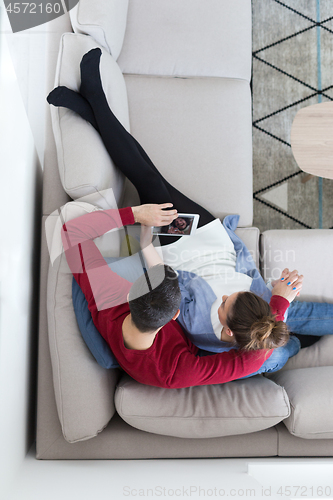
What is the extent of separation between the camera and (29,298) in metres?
1.30

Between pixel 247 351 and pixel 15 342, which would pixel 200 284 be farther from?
pixel 15 342

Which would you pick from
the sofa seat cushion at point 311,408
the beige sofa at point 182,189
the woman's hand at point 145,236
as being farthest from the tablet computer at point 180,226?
the sofa seat cushion at point 311,408

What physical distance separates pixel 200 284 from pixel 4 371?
2.39ft

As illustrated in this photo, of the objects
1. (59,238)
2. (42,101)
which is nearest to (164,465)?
(59,238)

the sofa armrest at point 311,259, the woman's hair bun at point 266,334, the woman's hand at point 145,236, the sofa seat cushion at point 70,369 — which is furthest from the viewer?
the sofa armrest at point 311,259

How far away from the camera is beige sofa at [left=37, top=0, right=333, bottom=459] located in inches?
48.5

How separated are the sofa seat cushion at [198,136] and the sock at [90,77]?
12.2 inches

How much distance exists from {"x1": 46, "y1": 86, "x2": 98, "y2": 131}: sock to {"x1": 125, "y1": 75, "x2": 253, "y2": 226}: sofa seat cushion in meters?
0.31

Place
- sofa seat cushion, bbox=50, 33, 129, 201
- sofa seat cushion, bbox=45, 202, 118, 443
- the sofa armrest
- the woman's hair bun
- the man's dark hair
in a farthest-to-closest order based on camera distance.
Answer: the sofa armrest → sofa seat cushion, bbox=50, 33, 129, 201 → sofa seat cushion, bbox=45, 202, 118, 443 → the woman's hair bun → the man's dark hair

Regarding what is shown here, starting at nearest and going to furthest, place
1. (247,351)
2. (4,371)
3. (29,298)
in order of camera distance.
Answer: (4,371) → (247,351) → (29,298)

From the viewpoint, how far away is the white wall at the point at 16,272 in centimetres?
102

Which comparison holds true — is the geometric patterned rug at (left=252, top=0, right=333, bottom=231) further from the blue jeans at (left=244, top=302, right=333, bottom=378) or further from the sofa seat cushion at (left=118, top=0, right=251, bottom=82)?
the blue jeans at (left=244, top=302, right=333, bottom=378)

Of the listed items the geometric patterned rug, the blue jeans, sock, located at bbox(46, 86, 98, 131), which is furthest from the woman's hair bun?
the geometric patterned rug

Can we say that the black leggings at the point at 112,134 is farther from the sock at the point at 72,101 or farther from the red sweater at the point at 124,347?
the red sweater at the point at 124,347
